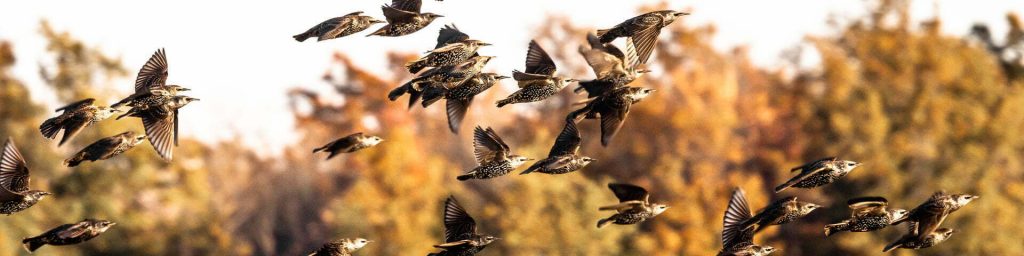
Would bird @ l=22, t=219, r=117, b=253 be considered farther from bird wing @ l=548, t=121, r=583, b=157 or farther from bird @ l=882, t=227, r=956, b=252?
bird @ l=882, t=227, r=956, b=252

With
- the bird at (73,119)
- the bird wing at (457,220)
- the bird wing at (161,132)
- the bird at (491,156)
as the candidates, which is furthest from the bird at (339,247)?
the bird at (73,119)

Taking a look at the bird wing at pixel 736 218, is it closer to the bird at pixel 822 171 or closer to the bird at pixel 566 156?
the bird at pixel 822 171

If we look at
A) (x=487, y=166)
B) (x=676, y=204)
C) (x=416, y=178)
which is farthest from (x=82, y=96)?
(x=487, y=166)

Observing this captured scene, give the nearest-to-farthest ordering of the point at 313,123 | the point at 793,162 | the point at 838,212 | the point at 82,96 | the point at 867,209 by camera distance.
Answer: the point at 867,209, the point at 82,96, the point at 838,212, the point at 793,162, the point at 313,123

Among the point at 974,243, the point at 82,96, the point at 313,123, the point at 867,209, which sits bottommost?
the point at 867,209

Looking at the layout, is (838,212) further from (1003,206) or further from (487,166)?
(487,166)

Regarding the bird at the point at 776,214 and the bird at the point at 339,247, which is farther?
the bird at the point at 339,247
